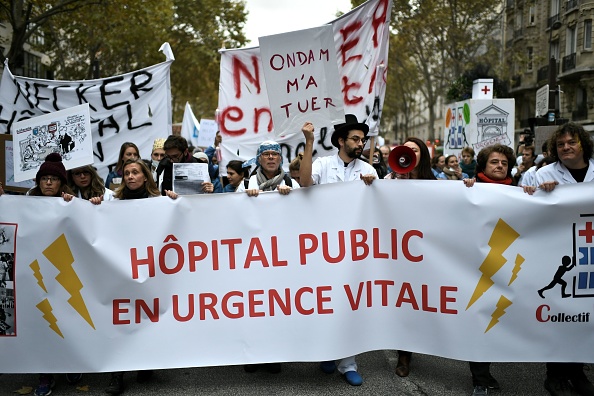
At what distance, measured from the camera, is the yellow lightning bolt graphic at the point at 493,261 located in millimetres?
4559

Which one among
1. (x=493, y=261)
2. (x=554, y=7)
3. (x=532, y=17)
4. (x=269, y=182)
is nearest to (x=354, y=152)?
(x=269, y=182)

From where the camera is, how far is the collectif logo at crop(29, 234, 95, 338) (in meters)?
4.67

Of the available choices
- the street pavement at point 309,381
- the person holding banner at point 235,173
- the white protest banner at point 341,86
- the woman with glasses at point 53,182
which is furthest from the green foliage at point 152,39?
the street pavement at point 309,381

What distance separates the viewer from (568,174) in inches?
187

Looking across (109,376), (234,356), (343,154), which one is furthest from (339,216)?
(109,376)

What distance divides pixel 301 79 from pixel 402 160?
40.9 inches

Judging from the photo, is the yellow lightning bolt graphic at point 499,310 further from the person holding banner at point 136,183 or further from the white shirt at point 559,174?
the person holding banner at point 136,183

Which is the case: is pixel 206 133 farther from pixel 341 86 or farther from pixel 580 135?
pixel 580 135

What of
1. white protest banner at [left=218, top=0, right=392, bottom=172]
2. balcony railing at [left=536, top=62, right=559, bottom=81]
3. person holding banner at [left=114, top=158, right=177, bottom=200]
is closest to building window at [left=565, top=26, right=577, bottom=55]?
balcony railing at [left=536, top=62, right=559, bottom=81]

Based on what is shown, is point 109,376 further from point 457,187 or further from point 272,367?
point 457,187

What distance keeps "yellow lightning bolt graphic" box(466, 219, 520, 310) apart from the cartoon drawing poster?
10.1ft

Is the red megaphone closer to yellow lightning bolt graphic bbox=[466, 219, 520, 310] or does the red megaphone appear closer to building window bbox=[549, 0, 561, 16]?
yellow lightning bolt graphic bbox=[466, 219, 520, 310]

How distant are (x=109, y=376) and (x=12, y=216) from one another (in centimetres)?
133

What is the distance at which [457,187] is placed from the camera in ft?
15.2
